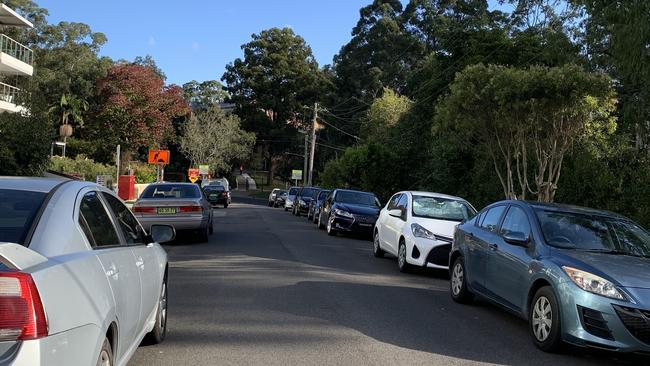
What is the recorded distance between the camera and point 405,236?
1177 centimetres

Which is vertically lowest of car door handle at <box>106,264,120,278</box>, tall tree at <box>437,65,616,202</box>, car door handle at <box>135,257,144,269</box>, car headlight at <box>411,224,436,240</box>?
car headlight at <box>411,224,436,240</box>

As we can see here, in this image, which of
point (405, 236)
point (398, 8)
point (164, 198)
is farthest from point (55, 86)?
point (405, 236)

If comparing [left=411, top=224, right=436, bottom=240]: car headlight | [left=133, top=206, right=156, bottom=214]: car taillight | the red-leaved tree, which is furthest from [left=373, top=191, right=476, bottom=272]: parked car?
the red-leaved tree

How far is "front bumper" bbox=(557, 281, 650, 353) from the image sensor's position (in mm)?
5621

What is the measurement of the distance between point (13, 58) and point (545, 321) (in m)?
39.1

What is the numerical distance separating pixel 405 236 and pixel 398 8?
5572 centimetres

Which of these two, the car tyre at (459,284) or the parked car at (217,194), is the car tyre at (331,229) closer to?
the car tyre at (459,284)

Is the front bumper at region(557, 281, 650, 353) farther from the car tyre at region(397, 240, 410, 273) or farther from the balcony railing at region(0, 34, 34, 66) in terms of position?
the balcony railing at region(0, 34, 34, 66)

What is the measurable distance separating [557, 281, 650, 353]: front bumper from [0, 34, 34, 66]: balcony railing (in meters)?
38.3

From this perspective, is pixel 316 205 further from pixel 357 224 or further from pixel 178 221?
pixel 178 221

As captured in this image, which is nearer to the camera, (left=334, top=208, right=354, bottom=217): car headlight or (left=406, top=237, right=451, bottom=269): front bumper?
(left=406, top=237, right=451, bottom=269): front bumper

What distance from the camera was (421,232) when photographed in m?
11.5

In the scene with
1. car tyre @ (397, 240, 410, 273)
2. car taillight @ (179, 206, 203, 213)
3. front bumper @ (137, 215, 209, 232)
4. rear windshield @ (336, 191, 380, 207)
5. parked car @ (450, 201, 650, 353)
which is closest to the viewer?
parked car @ (450, 201, 650, 353)

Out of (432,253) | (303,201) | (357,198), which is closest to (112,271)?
(432,253)
